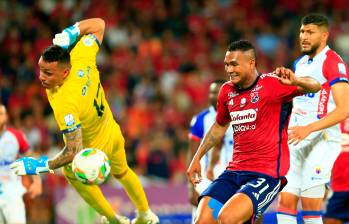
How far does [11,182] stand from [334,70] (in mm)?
4263

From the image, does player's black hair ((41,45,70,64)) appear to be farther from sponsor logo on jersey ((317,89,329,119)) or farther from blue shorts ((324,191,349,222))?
blue shorts ((324,191,349,222))

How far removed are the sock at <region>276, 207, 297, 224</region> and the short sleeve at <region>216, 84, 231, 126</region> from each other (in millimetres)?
1096

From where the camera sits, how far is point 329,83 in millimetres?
7688

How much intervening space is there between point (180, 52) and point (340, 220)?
7.97m

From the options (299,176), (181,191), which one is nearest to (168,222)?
(181,191)

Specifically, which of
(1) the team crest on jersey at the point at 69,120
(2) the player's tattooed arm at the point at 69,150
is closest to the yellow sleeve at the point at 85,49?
(1) the team crest on jersey at the point at 69,120

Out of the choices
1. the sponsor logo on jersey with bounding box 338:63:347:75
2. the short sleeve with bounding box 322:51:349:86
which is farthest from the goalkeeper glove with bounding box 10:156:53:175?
the sponsor logo on jersey with bounding box 338:63:347:75

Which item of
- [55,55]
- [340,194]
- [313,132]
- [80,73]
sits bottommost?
[340,194]

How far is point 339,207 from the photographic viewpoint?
959 cm

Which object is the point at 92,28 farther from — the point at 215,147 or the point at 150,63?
the point at 150,63

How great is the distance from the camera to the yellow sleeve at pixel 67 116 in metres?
7.70

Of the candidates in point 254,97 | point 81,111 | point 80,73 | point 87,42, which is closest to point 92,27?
point 87,42

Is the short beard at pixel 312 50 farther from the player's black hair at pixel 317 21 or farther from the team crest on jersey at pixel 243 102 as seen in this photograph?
the team crest on jersey at pixel 243 102

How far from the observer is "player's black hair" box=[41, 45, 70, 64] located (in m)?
7.73
